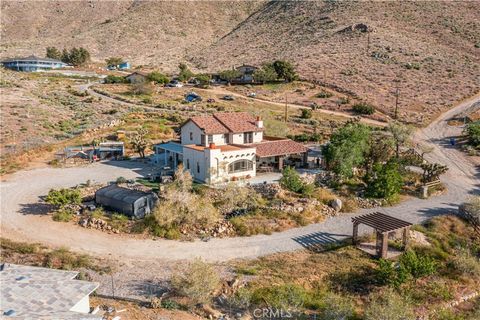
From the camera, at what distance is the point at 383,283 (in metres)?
24.4

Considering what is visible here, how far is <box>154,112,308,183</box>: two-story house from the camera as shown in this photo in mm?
36594

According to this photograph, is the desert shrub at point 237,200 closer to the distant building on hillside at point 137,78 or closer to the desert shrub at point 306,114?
the desert shrub at point 306,114

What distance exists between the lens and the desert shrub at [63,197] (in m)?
30.8

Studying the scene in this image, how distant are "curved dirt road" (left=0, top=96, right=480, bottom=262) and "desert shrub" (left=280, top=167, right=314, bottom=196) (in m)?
3.60

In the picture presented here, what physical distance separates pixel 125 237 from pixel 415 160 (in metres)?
31.9


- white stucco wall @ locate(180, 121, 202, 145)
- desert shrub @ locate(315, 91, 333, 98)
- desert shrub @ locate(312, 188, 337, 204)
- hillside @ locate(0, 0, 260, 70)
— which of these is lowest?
desert shrub @ locate(312, 188, 337, 204)

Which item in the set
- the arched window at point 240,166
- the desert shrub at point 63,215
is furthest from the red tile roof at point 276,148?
the desert shrub at point 63,215

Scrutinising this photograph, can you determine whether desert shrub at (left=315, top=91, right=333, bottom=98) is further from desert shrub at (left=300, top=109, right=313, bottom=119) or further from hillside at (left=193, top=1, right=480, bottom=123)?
desert shrub at (left=300, top=109, right=313, bottom=119)

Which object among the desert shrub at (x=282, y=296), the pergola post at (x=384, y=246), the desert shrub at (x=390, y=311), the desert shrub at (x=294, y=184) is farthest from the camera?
the desert shrub at (x=294, y=184)

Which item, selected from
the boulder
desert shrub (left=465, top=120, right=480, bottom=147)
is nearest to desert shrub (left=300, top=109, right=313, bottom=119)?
desert shrub (left=465, top=120, right=480, bottom=147)

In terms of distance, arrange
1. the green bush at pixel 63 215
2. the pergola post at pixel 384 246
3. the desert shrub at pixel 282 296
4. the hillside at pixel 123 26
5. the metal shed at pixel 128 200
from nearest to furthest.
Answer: the desert shrub at pixel 282 296 → the pergola post at pixel 384 246 → the green bush at pixel 63 215 → the metal shed at pixel 128 200 → the hillside at pixel 123 26

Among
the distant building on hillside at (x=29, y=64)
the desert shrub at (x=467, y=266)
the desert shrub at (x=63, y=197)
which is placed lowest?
the desert shrub at (x=467, y=266)

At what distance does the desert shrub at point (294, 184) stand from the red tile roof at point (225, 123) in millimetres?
7864

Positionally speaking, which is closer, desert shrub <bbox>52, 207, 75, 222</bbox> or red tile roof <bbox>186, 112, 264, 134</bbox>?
desert shrub <bbox>52, 207, 75, 222</bbox>
